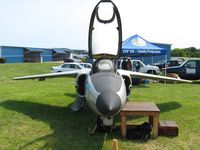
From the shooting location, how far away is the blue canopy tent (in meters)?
25.0

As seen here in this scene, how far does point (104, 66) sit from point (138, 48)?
15.9m

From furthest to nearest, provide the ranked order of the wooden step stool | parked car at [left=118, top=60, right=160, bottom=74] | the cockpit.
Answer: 1. parked car at [left=118, top=60, right=160, bottom=74]
2. the cockpit
3. the wooden step stool

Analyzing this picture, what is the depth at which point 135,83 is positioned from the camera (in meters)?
22.9

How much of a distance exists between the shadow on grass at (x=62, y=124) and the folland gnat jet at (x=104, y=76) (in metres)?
0.53

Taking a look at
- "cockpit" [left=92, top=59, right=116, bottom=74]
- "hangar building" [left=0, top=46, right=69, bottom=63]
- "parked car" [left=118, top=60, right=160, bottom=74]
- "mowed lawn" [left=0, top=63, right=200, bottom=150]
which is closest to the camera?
"mowed lawn" [left=0, top=63, right=200, bottom=150]

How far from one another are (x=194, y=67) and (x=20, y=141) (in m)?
20.6

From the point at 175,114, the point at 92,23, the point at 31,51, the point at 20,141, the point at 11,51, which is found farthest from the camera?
the point at 31,51

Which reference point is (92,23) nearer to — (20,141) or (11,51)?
(20,141)

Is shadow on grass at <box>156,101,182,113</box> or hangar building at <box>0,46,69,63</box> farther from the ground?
hangar building at <box>0,46,69,63</box>

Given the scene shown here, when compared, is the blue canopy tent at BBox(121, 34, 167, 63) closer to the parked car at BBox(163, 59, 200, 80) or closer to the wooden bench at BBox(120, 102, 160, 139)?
the parked car at BBox(163, 59, 200, 80)

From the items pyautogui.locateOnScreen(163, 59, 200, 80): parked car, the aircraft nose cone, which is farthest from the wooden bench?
pyautogui.locateOnScreen(163, 59, 200, 80): parked car

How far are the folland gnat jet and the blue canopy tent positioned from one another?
12.9 meters

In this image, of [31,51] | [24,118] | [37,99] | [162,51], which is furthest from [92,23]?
[31,51]

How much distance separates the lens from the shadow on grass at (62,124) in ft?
28.1
